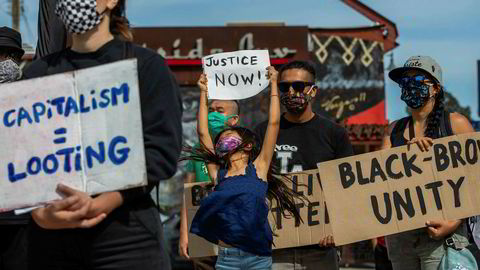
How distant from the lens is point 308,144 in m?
6.31

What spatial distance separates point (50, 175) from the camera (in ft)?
11.2

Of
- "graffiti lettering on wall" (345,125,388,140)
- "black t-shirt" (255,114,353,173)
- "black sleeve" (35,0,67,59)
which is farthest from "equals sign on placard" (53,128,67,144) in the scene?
"graffiti lettering on wall" (345,125,388,140)

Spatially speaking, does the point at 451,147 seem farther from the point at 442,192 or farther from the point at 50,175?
the point at 50,175

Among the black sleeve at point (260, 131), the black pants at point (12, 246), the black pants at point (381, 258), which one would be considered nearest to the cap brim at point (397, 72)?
the black sleeve at point (260, 131)

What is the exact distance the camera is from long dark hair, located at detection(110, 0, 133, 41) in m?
3.74

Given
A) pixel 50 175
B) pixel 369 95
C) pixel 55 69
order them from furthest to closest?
pixel 369 95 → pixel 55 69 → pixel 50 175

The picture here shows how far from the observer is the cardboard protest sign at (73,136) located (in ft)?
11.0

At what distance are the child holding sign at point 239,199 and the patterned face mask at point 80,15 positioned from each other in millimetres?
2316

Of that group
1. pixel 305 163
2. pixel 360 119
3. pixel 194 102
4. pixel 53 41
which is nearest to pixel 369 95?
pixel 360 119

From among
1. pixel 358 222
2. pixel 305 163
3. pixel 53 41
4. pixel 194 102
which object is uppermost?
pixel 194 102

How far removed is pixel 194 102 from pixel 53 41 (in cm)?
1404

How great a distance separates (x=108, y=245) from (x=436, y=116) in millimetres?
3082

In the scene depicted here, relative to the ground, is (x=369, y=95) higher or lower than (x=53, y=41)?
higher

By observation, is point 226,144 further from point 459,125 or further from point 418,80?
point 459,125
